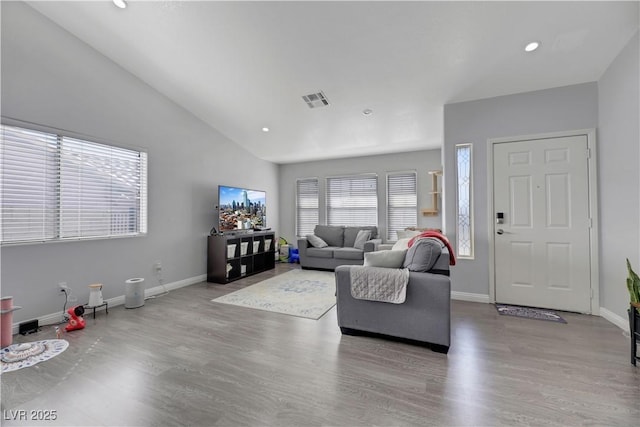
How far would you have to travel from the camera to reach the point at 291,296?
3.63m

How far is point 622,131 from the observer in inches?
99.9

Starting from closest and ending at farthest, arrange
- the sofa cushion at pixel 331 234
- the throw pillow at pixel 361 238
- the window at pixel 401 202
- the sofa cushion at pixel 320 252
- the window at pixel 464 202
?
the window at pixel 464 202 → the sofa cushion at pixel 320 252 → the throw pillow at pixel 361 238 → the window at pixel 401 202 → the sofa cushion at pixel 331 234

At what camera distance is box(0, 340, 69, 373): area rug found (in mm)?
1978

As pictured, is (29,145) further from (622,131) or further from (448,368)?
(622,131)

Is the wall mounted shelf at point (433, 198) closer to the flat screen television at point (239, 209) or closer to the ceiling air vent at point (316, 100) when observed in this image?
the ceiling air vent at point (316, 100)

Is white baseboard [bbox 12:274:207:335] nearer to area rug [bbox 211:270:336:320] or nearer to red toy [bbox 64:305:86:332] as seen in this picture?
red toy [bbox 64:305:86:332]

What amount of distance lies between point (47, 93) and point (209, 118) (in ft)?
6.68

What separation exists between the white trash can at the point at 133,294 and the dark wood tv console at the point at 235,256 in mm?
1262

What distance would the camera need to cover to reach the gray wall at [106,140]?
255 centimetres

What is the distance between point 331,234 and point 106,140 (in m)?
4.25

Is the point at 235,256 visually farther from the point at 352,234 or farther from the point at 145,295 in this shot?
the point at 352,234

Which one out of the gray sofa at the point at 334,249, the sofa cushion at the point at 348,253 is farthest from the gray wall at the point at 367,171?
the sofa cushion at the point at 348,253

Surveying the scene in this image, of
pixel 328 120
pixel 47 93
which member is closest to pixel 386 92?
pixel 328 120

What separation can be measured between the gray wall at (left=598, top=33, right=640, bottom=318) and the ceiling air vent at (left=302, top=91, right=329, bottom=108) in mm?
Answer: 3123
